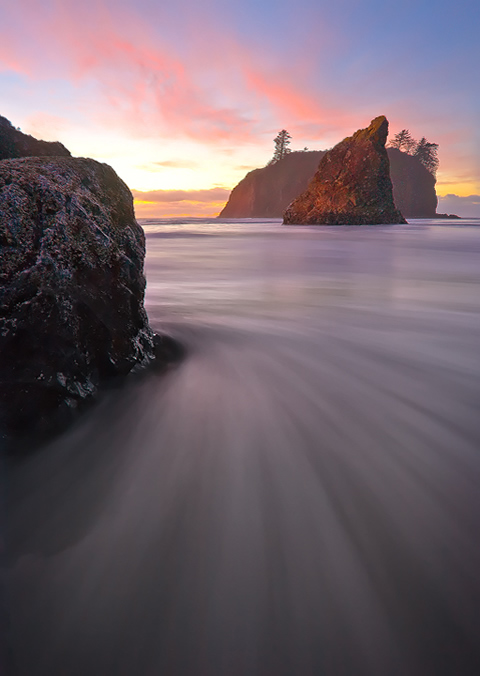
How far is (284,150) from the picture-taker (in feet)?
239

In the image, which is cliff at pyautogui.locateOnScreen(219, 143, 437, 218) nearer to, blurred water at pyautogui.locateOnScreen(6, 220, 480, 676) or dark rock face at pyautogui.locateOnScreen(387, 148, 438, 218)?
dark rock face at pyautogui.locateOnScreen(387, 148, 438, 218)

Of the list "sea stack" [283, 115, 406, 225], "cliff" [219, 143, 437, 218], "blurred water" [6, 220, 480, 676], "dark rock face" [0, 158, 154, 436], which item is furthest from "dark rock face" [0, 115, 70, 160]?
"cliff" [219, 143, 437, 218]

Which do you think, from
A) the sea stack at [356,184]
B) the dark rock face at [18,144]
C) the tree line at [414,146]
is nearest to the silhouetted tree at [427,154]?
the tree line at [414,146]

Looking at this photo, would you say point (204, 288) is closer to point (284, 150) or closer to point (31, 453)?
point (31, 453)

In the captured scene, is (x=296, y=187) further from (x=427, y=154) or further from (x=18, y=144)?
(x=18, y=144)

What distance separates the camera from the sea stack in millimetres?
30391

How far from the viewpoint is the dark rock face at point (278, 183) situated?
73.7 meters

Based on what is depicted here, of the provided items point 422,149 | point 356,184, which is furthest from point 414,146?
point 356,184

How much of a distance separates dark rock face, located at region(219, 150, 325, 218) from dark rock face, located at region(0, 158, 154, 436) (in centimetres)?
7610

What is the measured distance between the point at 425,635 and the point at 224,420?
104 cm

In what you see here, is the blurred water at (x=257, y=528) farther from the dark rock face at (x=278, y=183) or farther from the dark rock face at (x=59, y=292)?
the dark rock face at (x=278, y=183)

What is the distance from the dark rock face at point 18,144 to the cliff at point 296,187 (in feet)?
243

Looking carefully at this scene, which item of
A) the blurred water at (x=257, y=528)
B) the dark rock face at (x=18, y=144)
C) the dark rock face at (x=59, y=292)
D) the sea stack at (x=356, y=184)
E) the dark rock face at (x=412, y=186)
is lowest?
the blurred water at (x=257, y=528)

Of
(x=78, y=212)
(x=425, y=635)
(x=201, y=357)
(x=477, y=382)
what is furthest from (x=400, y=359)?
(x=78, y=212)
